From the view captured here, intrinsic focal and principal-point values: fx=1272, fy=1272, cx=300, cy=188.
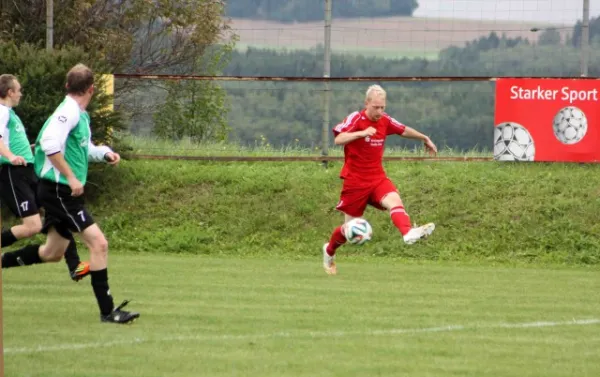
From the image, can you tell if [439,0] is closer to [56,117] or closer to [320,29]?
[320,29]

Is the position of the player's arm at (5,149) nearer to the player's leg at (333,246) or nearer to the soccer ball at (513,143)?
the player's leg at (333,246)

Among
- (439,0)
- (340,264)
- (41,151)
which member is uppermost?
(439,0)

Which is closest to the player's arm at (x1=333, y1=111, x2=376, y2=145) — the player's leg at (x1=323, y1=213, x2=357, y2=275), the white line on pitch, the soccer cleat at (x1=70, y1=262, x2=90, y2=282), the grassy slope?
the player's leg at (x1=323, y1=213, x2=357, y2=275)

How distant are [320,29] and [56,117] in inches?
619

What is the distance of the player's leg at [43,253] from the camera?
10.6m

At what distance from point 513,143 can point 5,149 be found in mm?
10166

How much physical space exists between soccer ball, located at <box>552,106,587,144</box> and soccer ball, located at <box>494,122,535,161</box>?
1.51ft

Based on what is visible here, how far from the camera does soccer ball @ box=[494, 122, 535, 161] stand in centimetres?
1969

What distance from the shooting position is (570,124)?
1941 centimetres

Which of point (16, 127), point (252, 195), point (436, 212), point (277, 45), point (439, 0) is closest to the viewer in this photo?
point (16, 127)

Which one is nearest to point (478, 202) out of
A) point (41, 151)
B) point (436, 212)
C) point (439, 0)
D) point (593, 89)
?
point (436, 212)

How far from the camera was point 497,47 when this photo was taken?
24.2 metres

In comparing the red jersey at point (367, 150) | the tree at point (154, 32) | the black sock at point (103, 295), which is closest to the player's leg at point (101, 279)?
the black sock at point (103, 295)

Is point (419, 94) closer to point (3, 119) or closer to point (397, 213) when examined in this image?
point (397, 213)
